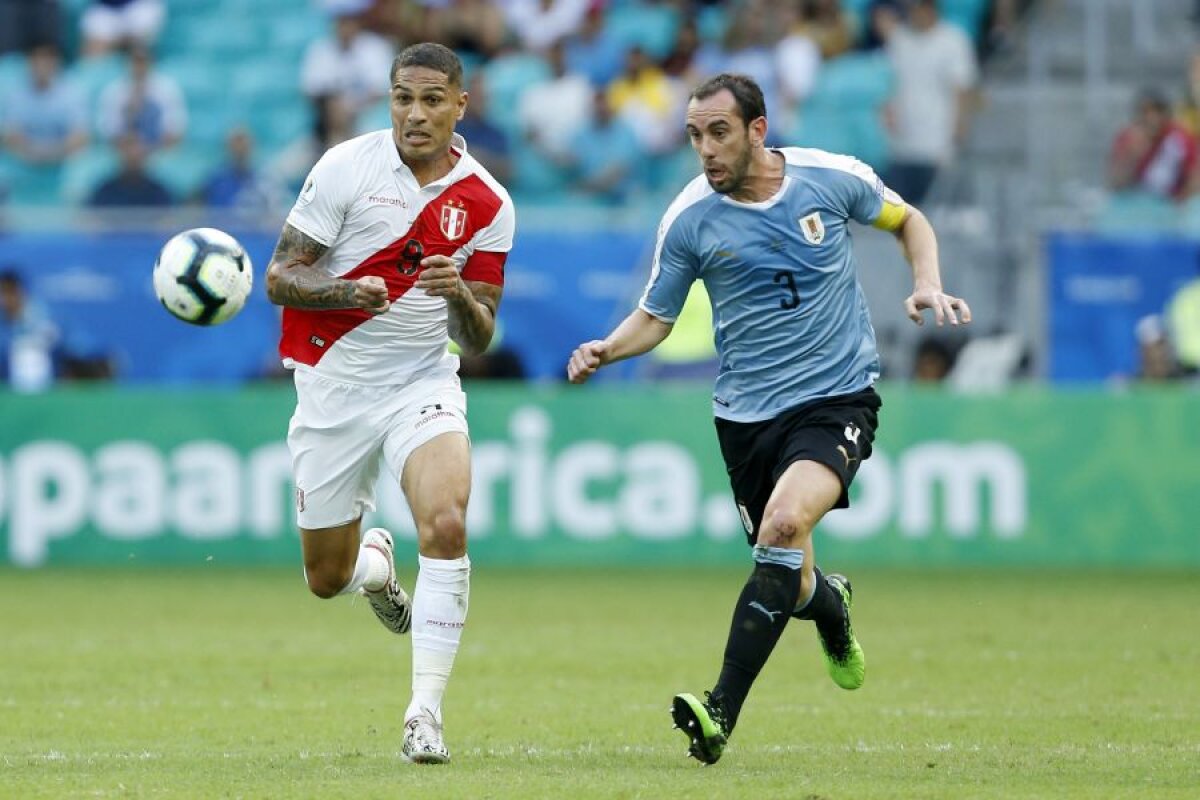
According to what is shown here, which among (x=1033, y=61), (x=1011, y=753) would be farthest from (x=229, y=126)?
(x=1011, y=753)

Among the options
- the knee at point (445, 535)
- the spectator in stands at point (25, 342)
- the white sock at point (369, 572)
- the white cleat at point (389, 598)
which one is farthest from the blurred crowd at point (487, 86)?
the knee at point (445, 535)

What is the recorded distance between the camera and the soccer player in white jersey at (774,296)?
887cm

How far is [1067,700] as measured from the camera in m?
10.4

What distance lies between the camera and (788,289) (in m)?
9.11

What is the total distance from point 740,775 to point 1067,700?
304cm

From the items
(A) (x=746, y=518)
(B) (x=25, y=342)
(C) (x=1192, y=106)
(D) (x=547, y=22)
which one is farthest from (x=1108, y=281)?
(A) (x=746, y=518)

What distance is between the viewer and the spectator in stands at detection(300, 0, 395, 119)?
73.2 feet

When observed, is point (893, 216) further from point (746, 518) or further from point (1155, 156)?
point (1155, 156)

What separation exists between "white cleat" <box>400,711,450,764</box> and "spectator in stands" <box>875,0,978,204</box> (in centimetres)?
1383

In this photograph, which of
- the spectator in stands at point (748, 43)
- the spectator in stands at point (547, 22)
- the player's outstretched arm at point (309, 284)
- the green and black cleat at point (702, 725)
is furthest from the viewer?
the spectator in stands at point (547, 22)

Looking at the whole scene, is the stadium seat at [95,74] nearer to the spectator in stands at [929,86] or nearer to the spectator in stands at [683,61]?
the spectator in stands at [683,61]

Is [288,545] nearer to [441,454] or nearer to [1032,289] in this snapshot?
[1032,289]

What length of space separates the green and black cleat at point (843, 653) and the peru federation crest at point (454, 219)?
229cm

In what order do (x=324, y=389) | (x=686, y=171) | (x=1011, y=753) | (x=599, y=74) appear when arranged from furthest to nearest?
(x=599, y=74) → (x=686, y=171) → (x=324, y=389) → (x=1011, y=753)
